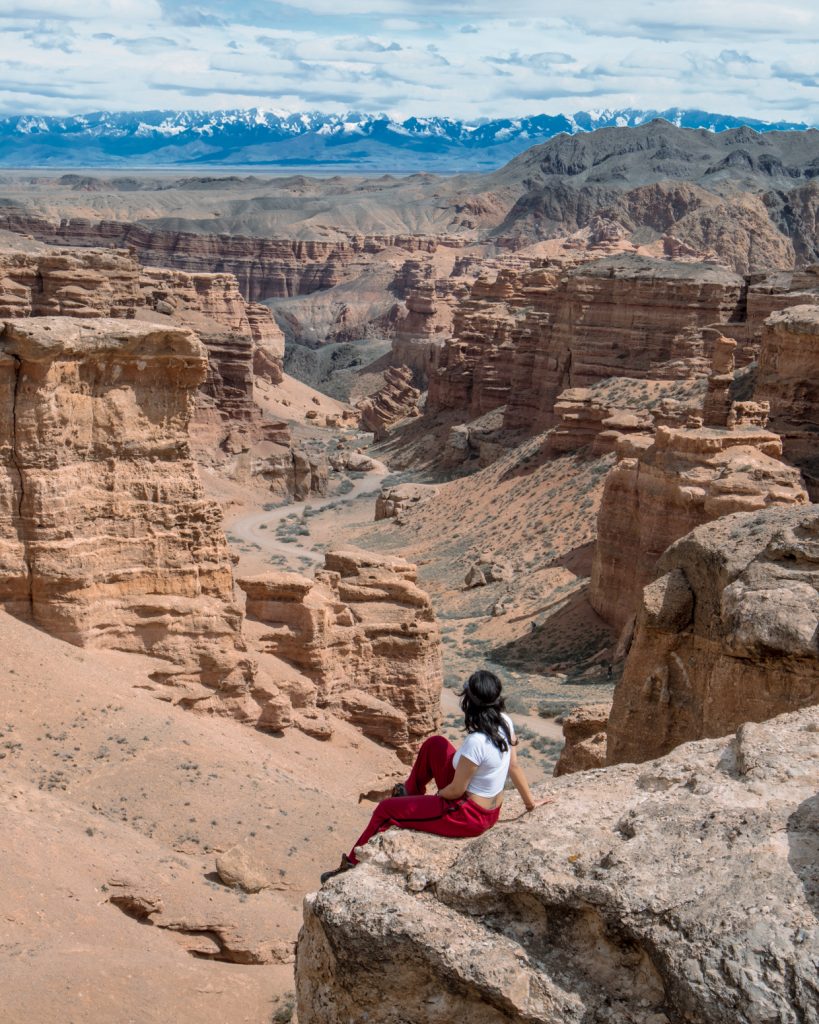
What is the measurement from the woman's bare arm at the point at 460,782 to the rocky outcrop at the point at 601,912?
33 centimetres

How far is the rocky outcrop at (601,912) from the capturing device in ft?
19.3

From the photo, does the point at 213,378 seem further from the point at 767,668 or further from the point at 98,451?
the point at 767,668

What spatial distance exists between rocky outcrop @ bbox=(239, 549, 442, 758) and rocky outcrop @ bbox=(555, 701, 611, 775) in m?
3.48

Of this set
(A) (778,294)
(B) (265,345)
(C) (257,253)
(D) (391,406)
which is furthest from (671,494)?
(C) (257,253)

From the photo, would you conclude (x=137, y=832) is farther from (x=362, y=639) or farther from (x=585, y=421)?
(x=585, y=421)

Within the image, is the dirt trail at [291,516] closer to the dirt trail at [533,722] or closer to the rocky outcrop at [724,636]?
the dirt trail at [533,722]

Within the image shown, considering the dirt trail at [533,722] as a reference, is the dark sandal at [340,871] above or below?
above

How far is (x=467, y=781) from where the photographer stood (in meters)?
7.58

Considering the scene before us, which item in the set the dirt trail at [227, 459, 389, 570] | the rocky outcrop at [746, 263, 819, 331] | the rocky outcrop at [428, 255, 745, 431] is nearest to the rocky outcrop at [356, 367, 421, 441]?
the dirt trail at [227, 459, 389, 570]

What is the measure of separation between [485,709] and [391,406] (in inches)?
2751

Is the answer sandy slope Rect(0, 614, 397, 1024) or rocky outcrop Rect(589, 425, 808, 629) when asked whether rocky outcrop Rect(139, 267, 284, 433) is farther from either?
sandy slope Rect(0, 614, 397, 1024)

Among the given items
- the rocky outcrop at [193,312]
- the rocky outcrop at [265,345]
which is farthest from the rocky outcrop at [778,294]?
the rocky outcrop at [265,345]

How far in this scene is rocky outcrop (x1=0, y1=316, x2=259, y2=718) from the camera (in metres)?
17.6

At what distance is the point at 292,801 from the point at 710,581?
653cm
